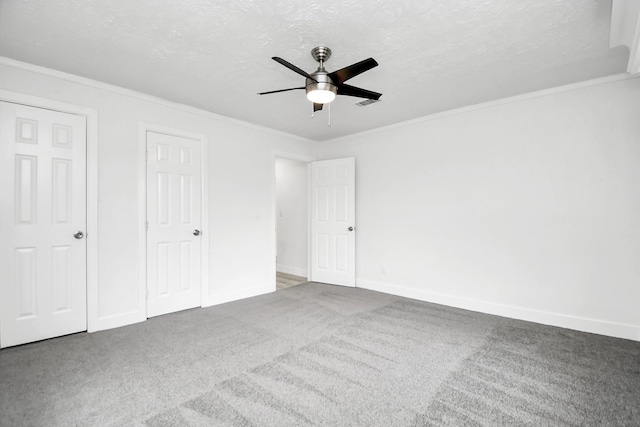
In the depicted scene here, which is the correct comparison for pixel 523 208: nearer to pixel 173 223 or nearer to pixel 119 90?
pixel 173 223

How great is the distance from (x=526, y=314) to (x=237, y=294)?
3545 mm

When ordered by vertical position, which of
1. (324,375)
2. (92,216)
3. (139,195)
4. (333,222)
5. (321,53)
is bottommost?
(324,375)

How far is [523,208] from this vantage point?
3.46 metres

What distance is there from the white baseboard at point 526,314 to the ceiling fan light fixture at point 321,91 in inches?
120

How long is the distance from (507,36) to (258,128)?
3.21 meters

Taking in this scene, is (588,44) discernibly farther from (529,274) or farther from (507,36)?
(529,274)

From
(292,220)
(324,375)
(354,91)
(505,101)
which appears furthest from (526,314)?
(292,220)

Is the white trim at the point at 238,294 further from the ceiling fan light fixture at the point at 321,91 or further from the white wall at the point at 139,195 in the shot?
the ceiling fan light fixture at the point at 321,91

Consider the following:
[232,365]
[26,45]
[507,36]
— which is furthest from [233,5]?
[232,365]

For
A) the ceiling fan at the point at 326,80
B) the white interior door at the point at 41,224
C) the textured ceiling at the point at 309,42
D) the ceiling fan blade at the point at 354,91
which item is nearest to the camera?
the textured ceiling at the point at 309,42

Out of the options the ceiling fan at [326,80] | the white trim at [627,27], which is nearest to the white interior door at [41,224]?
the ceiling fan at [326,80]

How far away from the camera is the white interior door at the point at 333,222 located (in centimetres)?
495

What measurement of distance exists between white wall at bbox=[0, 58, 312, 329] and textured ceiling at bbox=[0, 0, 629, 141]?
230 millimetres

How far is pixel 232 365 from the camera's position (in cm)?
239
